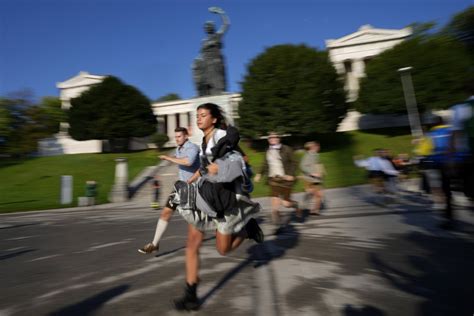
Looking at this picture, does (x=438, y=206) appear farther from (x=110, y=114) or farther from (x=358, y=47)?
(x=358, y=47)

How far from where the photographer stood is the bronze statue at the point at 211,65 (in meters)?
18.6

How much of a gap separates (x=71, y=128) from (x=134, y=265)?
46.4m

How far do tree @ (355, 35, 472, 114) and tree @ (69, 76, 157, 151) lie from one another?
25.6m

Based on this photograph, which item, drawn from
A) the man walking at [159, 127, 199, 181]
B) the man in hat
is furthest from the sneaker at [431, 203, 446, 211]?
the man walking at [159, 127, 199, 181]

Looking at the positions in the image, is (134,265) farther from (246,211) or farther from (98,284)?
(246,211)

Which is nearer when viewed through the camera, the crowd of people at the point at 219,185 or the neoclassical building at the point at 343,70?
the crowd of people at the point at 219,185

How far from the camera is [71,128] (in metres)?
46.4

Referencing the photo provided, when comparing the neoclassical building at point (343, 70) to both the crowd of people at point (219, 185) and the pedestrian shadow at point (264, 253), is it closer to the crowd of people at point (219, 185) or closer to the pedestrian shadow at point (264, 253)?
the pedestrian shadow at point (264, 253)

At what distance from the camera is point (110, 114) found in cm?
4491

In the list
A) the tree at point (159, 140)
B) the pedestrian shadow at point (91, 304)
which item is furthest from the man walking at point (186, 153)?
the tree at point (159, 140)

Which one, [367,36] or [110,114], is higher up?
[367,36]

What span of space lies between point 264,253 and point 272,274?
3.32 feet

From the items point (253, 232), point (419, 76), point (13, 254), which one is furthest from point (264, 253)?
point (419, 76)

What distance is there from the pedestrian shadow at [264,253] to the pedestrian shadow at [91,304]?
0.83m
